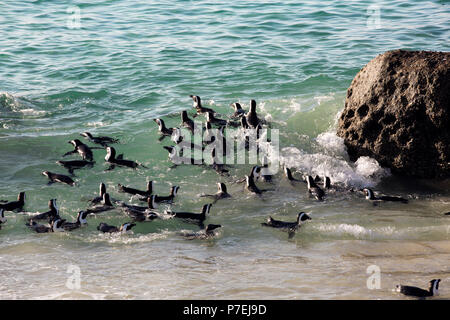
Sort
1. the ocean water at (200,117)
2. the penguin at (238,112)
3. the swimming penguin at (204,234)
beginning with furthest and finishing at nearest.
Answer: the penguin at (238,112)
the swimming penguin at (204,234)
the ocean water at (200,117)

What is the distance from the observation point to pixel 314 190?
10.4 m

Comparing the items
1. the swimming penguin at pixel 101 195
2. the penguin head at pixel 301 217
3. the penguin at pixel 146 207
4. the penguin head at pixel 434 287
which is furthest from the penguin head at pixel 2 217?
the penguin head at pixel 434 287

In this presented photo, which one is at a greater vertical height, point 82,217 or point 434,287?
point 82,217

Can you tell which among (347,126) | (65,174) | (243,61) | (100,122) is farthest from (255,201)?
(243,61)

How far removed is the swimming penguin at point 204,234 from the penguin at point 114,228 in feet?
2.49

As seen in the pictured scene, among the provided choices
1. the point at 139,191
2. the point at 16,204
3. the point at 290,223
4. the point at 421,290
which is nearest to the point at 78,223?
the point at 16,204

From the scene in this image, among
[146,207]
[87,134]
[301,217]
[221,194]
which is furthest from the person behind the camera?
[87,134]

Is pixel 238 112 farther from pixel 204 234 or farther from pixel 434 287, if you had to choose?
pixel 434 287

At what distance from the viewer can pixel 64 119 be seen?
14922mm

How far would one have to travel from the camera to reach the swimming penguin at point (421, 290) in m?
6.86

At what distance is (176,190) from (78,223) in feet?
6.02

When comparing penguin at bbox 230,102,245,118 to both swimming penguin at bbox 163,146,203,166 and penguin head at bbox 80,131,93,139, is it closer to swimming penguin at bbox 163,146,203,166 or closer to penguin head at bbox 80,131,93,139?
swimming penguin at bbox 163,146,203,166

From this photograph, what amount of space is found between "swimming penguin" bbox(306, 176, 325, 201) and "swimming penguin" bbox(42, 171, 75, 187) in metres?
4.13

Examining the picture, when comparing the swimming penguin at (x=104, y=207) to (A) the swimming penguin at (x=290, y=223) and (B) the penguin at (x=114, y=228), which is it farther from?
(A) the swimming penguin at (x=290, y=223)
